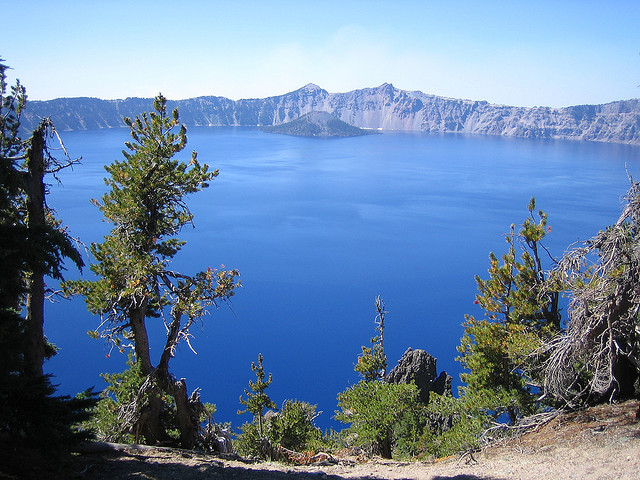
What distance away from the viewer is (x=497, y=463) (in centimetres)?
803

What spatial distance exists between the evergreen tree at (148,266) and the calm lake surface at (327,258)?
7.45ft

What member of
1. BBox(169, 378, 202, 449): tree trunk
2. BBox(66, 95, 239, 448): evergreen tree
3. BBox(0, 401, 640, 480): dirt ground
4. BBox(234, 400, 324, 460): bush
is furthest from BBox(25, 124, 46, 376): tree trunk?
BBox(234, 400, 324, 460): bush

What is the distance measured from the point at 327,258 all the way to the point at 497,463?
4481cm

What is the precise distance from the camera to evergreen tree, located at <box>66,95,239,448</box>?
365 inches

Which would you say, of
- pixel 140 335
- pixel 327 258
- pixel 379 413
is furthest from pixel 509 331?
pixel 327 258

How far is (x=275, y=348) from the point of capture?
114ft

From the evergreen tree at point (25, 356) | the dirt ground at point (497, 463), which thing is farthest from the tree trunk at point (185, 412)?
the evergreen tree at point (25, 356)

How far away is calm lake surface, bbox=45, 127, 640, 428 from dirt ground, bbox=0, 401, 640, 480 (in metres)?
4.07

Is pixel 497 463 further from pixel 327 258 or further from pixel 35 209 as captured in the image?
pixel 327 258

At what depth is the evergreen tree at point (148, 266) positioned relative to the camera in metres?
9.27

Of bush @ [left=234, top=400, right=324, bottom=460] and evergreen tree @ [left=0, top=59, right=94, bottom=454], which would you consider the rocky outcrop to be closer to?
bush @ [left=234, top=400, right=324, bottom=460]

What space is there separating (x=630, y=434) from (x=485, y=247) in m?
51.2

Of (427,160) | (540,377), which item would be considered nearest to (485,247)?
(540,377)

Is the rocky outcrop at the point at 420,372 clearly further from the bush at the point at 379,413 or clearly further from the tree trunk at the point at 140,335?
the tree trunk at the point at 140,335
